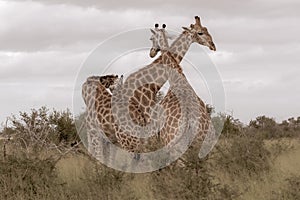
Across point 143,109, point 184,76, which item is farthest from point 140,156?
point 184,76

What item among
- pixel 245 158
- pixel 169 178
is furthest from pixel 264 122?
pixel 169 178

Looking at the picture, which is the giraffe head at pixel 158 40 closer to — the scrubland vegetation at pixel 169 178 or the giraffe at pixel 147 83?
the giraffe at pixel 147 83

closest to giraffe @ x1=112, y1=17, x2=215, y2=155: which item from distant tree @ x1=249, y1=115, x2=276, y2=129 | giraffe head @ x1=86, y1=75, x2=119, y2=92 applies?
giraffe head @ x1=86, y1=75, x2=119, y2=92

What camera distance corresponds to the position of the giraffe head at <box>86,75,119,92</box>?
35.7 ft

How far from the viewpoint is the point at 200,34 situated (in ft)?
32.9

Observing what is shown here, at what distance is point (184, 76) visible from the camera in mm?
9555

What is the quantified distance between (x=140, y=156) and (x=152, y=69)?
158 centimetres

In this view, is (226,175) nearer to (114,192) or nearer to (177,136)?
(177,136)

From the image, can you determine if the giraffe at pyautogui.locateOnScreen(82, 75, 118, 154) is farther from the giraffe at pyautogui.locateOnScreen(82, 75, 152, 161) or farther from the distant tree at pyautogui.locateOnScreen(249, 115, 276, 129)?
→ the distant tree at pyautogui.locateOnScreen(249, 115, 276, 129)

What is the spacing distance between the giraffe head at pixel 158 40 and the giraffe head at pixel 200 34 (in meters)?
0.41

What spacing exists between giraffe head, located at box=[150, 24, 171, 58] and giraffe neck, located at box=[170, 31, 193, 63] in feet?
0.46

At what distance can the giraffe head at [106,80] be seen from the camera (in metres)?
10.9


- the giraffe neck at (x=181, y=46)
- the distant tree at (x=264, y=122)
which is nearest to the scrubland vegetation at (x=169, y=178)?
the giraffe neck at (x=181, y=46)

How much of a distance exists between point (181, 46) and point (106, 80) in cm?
164
